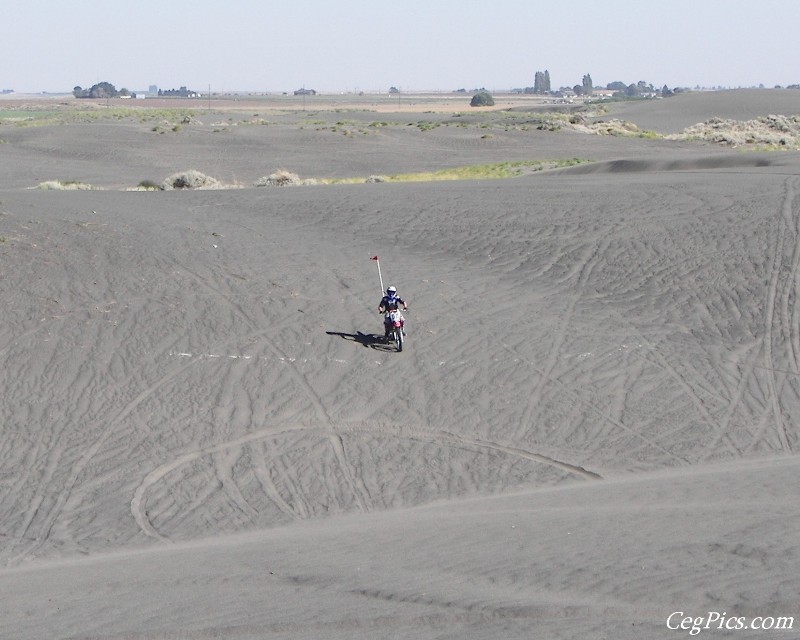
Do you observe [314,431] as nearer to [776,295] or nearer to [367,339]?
[367,339]

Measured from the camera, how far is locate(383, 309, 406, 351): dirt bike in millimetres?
17781

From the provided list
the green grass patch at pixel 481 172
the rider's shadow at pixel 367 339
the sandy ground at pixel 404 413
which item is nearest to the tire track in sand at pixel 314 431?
the sandy ground at pixel 404 413

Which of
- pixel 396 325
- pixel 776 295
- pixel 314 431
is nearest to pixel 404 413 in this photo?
pixel 314 431

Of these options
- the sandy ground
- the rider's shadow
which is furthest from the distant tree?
the rider's shadow

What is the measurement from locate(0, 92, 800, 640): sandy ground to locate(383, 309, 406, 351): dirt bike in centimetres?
28

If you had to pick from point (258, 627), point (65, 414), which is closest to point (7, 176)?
point (65, 414)

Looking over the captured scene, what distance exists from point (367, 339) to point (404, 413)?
2.77 metres

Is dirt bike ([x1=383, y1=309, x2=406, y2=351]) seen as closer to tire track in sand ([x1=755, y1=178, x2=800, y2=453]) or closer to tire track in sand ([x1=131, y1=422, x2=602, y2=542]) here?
tire track in sand ([x1=131, y1=422, x2=602, y2=542])

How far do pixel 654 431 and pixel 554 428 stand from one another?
5.15 feet

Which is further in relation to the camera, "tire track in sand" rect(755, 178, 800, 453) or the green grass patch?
the green grass patch

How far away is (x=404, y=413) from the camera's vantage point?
16.2m

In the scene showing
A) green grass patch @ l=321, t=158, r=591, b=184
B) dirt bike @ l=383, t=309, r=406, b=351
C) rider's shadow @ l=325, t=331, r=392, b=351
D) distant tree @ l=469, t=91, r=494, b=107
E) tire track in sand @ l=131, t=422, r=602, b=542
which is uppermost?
distant tree @ l=469, t=91, r=494, b=107

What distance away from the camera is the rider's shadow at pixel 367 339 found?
18.4 meters

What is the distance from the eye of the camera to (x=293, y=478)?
14.1 meters
